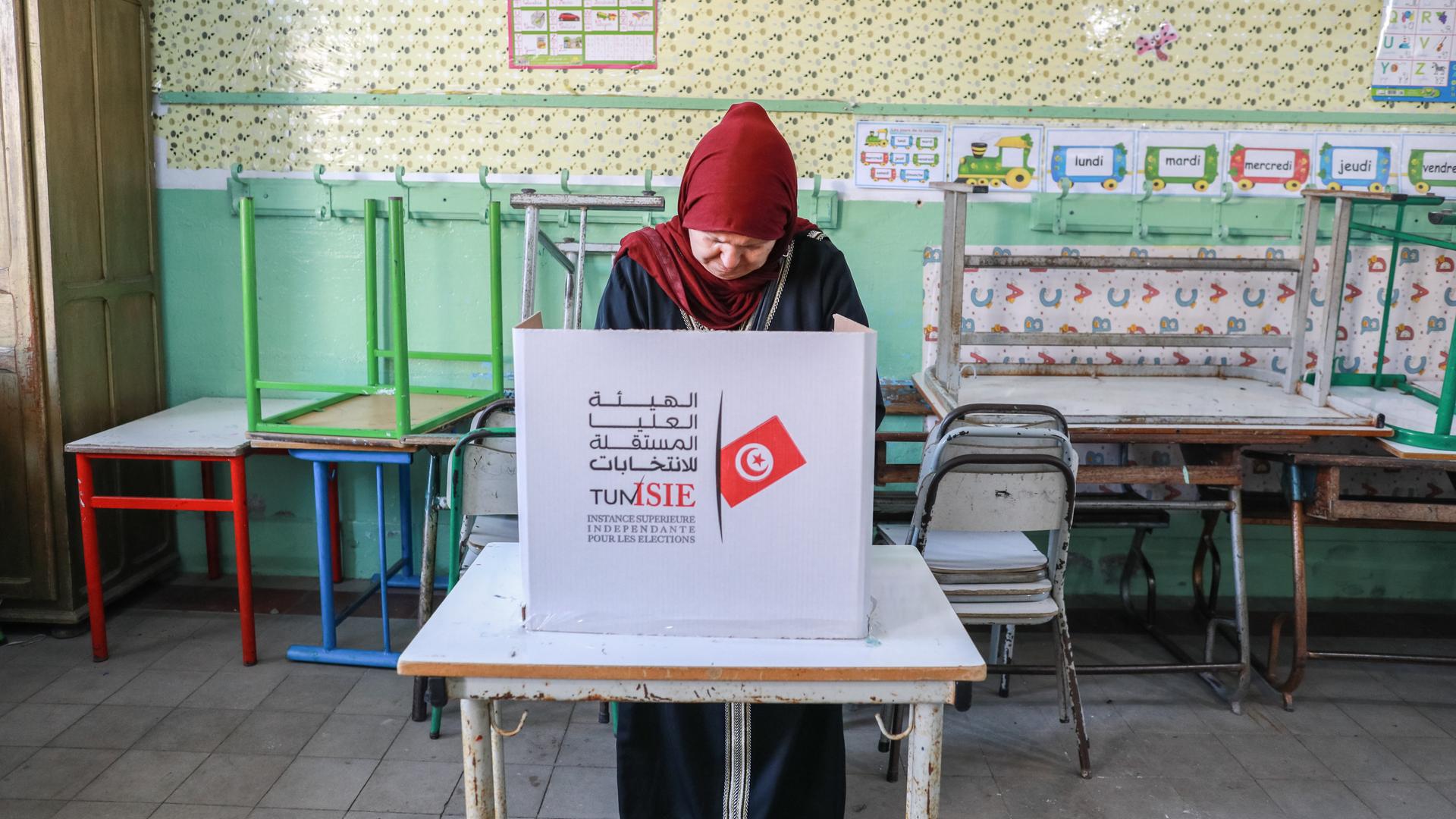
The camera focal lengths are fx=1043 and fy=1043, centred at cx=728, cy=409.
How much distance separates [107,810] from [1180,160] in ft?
10.6

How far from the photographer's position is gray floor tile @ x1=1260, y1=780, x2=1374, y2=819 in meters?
2.23

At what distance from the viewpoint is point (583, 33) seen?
3.12 metres

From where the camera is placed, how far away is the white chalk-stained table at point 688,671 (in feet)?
4.15

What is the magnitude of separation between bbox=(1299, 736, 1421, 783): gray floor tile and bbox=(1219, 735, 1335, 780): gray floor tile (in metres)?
0.03

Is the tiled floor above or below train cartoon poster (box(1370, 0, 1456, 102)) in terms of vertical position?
below

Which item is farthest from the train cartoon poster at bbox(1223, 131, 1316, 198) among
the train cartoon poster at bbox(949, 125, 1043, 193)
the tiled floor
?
the tiled floor

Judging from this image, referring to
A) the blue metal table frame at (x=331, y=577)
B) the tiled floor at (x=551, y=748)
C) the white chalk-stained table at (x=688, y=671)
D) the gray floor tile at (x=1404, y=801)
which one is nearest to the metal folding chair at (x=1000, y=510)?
the tiled floor at (x=551, y=748)

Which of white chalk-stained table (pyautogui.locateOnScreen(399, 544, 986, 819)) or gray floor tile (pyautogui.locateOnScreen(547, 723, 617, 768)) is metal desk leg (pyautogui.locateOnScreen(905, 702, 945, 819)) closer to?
white chalk-stained table (pyautogui.locateOnScreen(399, 544, 986, 819))

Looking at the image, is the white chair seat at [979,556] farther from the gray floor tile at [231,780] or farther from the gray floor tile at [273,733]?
the gray floor tile at [231,780]

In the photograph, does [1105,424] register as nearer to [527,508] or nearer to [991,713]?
[991,713]

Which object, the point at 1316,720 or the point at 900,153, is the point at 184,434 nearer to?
the point at 900,153

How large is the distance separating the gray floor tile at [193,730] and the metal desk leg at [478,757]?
55.2 inches

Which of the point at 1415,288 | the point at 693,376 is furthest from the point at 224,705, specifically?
the point at 1415,288

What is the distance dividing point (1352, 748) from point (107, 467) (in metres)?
3.49
